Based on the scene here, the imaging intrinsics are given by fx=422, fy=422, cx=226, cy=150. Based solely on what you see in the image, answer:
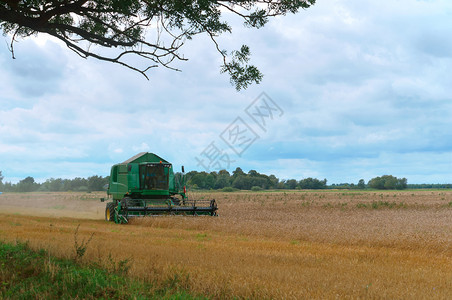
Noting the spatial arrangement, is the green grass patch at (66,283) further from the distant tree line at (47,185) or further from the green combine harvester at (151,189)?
the distant tree line at (47,185)

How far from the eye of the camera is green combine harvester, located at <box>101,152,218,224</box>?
2036cm

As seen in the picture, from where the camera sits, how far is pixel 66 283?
6.54 m

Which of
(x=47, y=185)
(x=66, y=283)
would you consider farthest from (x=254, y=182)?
(x=66, y=283)

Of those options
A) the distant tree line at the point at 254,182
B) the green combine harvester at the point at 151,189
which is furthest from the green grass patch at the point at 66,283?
the distant tree line at the point at 254,182

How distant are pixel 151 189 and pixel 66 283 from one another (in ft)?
51.0

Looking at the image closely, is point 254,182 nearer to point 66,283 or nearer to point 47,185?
point 47,185

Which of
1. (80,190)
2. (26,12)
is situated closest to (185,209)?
(26,12)

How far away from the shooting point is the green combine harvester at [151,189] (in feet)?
66.8

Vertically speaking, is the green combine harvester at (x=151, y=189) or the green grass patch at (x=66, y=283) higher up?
the green combine harvester at (x=151, y=189)

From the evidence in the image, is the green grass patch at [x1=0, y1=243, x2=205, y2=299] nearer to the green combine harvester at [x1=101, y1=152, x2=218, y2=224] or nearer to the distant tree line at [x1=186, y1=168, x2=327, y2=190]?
the green combine harvester at [x1=101, y1=152, x2=218, y2=224]

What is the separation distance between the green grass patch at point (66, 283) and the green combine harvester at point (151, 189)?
12.3 m

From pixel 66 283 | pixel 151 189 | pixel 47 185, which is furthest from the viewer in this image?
pixel 47 185

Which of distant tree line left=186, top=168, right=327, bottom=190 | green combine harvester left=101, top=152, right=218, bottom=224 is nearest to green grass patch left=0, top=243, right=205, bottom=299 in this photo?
green combine harvester left=101, top=152, right=218, bottom=224

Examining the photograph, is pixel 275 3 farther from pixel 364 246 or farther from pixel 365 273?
pixel 364 246
